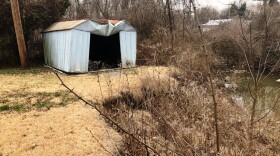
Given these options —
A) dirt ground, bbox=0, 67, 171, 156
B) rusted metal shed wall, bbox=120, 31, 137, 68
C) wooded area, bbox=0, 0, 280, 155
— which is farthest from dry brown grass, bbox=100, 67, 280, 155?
rusted metal shed wall, bbox=120, 31, 137, 68

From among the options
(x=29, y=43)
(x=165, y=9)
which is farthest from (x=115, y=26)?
(x=165, y=9)

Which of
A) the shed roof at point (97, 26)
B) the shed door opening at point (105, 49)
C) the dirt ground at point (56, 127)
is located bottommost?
the dirt ground at point (56, 127)

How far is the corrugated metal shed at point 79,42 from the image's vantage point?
35.8ft

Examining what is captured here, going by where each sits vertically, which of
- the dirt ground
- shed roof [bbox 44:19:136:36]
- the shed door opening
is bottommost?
the dirt ground

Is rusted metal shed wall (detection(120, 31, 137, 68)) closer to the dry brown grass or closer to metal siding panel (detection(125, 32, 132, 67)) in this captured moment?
metal siding panel (detection(125, 32, 132, 67))

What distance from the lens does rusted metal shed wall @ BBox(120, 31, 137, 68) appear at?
12.5m

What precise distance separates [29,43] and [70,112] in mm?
9288

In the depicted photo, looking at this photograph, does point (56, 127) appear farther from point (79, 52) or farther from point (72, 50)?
point (79, 52)

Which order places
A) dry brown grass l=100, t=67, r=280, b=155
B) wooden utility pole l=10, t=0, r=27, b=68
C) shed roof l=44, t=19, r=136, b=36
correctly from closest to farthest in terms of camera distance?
dry brown grass l=100, t=67, r=280, b=155 → shed roof l=44, t=19, r=136, b=36 → wooden utility pole l=10, t=0, r=27, b=68

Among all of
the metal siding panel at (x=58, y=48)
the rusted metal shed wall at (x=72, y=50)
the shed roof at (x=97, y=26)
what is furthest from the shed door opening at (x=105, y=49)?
the rusted metal shed wall at (x=72, y=50)

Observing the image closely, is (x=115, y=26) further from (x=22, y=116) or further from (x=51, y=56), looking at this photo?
(x=22, y=116)

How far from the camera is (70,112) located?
21.4 feet

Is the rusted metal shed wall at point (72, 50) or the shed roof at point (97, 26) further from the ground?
the shed roof at point (97, 26)

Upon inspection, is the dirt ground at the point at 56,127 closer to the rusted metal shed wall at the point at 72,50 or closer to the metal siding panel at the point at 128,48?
the rusted metal shed wall at the point at 72,50
